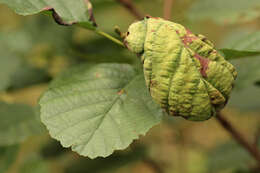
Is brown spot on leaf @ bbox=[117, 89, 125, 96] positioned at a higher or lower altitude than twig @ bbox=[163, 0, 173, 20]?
lower

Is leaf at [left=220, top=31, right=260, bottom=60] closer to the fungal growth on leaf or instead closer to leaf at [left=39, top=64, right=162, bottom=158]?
the fungal growth on leaf

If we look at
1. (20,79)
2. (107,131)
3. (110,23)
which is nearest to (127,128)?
(107,131)

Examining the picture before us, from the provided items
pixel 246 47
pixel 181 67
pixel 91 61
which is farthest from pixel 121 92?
pixel 91 61

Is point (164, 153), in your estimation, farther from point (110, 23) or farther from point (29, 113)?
point (29, 113)

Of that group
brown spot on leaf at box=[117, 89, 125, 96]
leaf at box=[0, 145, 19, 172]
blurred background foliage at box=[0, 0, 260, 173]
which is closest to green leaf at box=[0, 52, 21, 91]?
blurred background foliage at box=[0, 0, 260, 173]

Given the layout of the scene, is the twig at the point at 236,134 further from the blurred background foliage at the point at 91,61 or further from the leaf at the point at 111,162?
the leaf at the point at 111,162

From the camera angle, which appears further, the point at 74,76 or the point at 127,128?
the point at 74,76

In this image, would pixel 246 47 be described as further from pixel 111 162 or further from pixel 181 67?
pixel 111 162

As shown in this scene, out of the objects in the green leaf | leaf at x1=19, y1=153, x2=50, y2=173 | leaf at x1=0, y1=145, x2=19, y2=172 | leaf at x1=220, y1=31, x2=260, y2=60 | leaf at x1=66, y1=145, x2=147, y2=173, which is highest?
leaf at x1=220, y1=31, x2=260, y2=60
